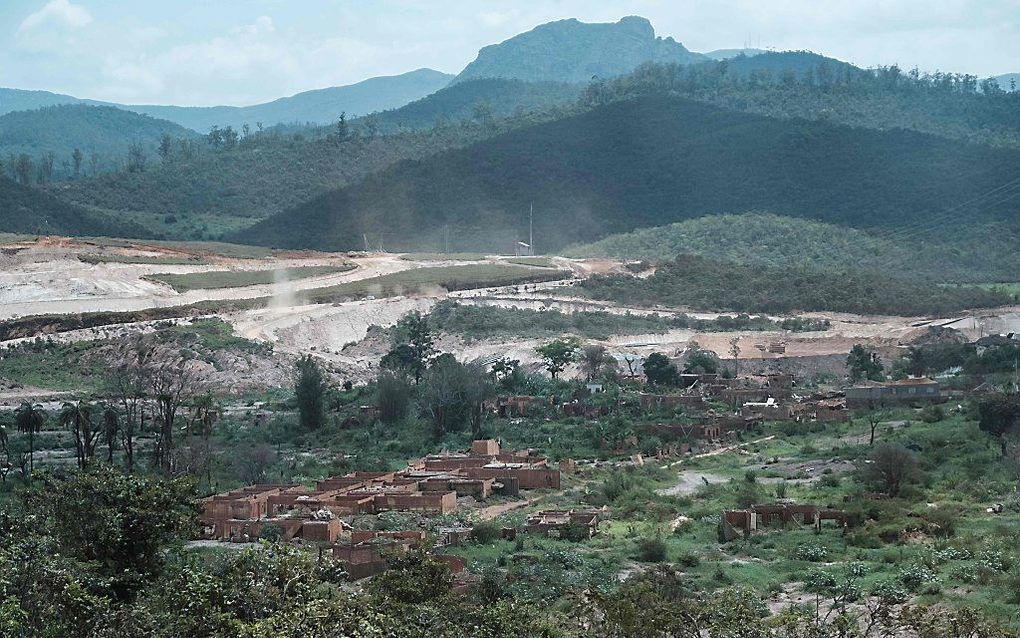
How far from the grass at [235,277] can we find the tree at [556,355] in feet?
85.3

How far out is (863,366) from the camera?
6075cm

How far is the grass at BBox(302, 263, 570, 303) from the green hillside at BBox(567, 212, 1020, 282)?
546 inches

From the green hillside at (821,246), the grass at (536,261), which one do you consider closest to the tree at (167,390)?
the grass at (536,261)

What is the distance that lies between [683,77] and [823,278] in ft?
289

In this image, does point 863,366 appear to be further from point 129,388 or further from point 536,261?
point 536,261

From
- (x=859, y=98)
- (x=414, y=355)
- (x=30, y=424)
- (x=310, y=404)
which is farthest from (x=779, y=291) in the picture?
(x=859, y=98)

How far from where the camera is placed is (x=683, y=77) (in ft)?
580

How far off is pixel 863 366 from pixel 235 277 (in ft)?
135

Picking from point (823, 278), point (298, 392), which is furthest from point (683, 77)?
point (298, 392)

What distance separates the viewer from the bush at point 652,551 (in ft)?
96.3

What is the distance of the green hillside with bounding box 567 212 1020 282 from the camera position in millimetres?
105750

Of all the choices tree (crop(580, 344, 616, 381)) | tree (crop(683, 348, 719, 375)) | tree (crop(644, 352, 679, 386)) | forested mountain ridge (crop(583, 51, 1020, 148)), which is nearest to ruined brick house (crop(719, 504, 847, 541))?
tree (crop(644, 352, 679, 386))

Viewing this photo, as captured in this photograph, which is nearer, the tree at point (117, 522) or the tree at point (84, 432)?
the tree at point (117, 522)

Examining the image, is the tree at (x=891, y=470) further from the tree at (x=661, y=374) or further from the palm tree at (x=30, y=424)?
the tree at (x=661, y=374)
